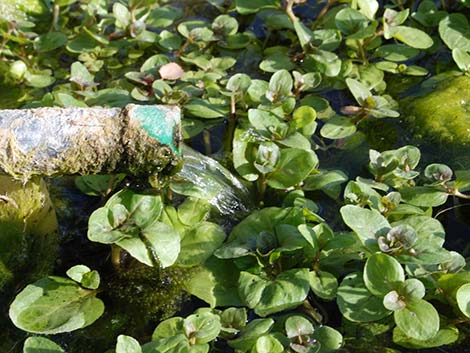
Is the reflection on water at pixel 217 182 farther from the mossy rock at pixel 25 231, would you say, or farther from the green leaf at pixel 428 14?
the green leaf at pixel 428 14

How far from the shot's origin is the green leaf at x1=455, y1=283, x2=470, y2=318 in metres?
2.38

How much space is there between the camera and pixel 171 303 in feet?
8.85

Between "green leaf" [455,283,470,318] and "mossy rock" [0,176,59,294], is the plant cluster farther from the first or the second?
"mossy rock" [0,176,59,294]

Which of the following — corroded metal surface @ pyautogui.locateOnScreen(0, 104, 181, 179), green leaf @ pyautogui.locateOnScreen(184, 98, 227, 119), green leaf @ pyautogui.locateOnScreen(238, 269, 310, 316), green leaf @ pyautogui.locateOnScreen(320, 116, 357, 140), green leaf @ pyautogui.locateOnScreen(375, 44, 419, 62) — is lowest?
green leaf @ pyautogui.locateOnScreen(320, 116, 357, 140)

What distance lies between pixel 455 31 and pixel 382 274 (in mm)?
1878

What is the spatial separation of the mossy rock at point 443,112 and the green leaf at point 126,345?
5.80 ft

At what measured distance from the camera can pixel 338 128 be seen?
3373mm

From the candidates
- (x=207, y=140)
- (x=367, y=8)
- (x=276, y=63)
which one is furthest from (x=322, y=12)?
(x=207, y=140)

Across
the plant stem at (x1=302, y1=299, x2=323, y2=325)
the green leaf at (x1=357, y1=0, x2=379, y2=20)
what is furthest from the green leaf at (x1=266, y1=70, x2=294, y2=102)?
the plant stem at (x1=302, y1=299, x2=323, y2=325)

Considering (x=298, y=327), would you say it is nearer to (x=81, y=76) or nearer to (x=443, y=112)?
(x=443, y=112)

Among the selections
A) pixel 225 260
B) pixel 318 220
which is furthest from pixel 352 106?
pixel 225 260

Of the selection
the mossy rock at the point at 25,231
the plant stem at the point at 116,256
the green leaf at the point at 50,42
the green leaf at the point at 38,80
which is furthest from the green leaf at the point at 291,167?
the green leaf at the point at 50,42

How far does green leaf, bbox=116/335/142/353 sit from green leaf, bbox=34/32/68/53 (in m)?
2.19

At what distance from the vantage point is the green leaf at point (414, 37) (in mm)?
3708
